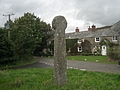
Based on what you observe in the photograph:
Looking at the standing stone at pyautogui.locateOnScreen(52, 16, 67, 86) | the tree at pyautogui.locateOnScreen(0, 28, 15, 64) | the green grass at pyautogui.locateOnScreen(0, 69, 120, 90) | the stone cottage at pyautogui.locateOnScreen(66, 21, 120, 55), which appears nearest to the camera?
the green grass at pyautogui.locateOnScreen(0, 69, 120, 90)

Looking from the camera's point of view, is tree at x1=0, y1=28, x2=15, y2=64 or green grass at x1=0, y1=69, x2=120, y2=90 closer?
green grass at x1=0, y1=69, x2=120, y2=90

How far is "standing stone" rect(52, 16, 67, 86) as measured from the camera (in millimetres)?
5699

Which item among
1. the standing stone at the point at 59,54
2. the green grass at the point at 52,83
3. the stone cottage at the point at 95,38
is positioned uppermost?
the stone cottage at the point at 95,38

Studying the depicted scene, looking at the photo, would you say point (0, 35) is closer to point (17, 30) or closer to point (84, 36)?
point (17, 30)

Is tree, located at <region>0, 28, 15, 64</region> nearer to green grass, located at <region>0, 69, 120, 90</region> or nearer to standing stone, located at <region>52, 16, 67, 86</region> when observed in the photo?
green grass, located at <region>0, 69, 120, 90</region>

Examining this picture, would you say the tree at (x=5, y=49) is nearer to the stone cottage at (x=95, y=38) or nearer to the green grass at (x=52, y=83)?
the green grass at (x=52, y=83)

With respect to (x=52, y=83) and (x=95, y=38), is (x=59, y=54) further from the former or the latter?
(x=95, y=38)

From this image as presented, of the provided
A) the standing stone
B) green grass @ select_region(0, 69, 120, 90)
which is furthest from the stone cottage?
the standing stone

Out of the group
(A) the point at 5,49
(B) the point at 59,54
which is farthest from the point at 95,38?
(B) the point at 59,54

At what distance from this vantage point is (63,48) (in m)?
5.93

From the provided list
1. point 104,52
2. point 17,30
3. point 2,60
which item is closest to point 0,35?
point 2,60

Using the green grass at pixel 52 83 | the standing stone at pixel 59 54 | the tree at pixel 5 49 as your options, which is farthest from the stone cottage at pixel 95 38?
the standing stone at pixel 59 54

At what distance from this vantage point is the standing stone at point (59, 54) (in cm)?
570

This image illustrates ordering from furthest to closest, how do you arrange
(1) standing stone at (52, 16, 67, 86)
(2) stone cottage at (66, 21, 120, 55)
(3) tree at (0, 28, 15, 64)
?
(2) stone cottage at (66, 21, 120, 55) → (3) tree at (0, 28, 15, 64) → (1) standing stone at (52, 16, 67, 86)
